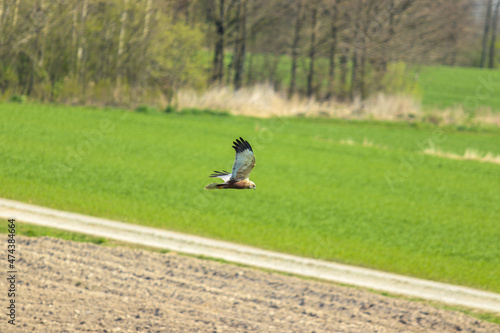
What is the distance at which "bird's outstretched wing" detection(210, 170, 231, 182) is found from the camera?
144 centimetres

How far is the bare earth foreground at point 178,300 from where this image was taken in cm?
915

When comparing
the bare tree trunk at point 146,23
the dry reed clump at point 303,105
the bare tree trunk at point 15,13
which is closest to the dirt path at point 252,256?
the bare tree trunk at point 15,13

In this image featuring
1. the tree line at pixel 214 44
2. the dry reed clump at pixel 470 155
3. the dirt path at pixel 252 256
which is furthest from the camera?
the tree line at pixel 214 44

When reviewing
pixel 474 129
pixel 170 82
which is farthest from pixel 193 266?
pixel 474 129

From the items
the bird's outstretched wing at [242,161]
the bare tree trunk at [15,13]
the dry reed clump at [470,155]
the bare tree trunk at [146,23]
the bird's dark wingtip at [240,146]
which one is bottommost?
the bird's outstretched wing at [242,161]

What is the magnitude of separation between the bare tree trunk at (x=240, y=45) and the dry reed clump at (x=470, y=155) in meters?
19.5

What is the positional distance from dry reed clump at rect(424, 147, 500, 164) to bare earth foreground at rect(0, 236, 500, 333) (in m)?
20.0

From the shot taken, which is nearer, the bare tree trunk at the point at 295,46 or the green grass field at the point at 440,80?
the bare tree trunk at the point at 295,46

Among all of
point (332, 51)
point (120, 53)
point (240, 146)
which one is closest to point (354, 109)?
point (332, 51)

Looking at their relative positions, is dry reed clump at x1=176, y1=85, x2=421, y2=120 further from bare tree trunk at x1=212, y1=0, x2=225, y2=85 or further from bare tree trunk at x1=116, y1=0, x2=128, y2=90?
bare tree trunk at x1=116, y1=0, x2=128, y2=90

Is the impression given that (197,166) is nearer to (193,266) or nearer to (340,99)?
(193,266)

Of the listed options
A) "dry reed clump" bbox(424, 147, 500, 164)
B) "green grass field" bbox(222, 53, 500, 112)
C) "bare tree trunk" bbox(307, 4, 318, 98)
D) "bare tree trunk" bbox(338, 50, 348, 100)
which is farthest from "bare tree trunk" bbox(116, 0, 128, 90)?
"bare tree trunk" bbox(338, 50, 348, 100)

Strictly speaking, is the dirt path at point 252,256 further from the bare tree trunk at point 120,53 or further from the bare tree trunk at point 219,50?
the bare tree trunk at point 219,50

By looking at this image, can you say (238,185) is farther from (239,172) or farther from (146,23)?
(146,23)
